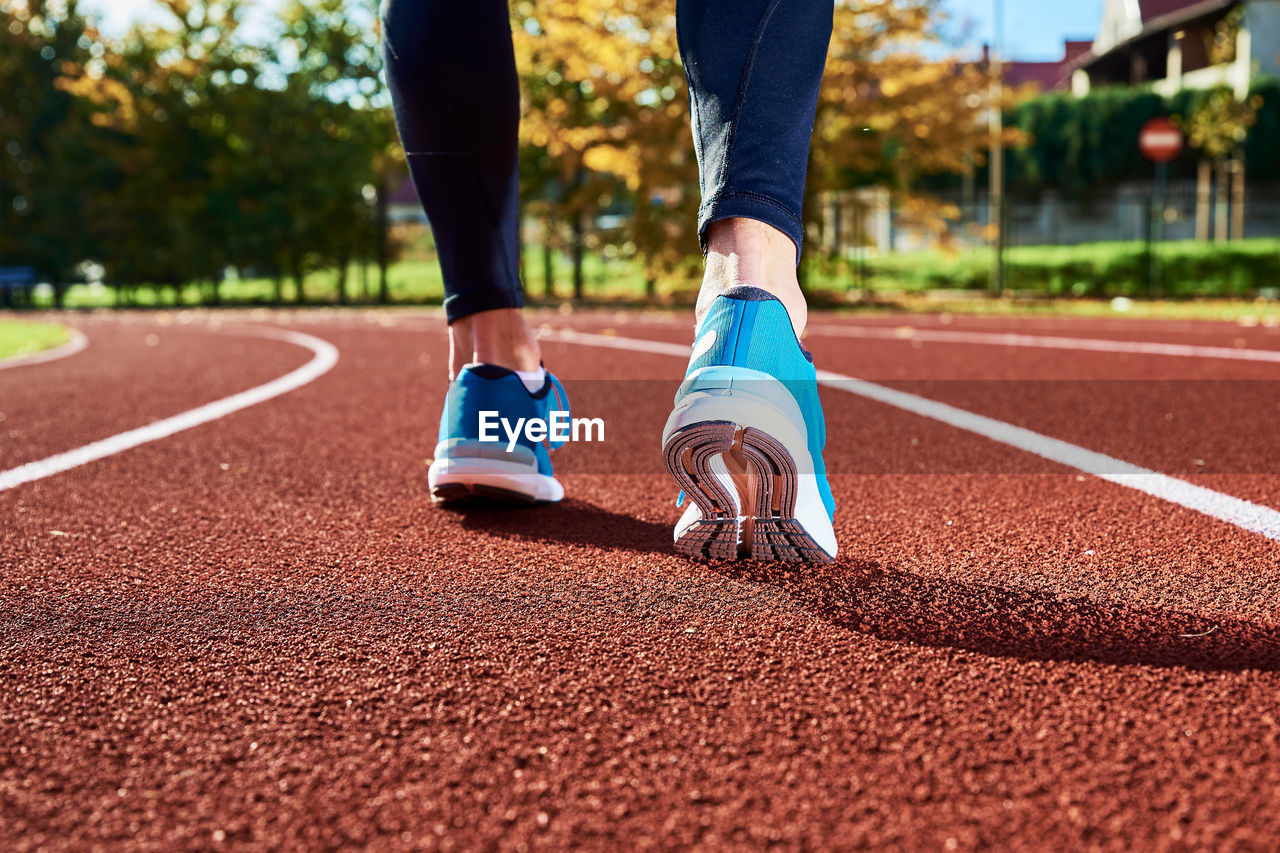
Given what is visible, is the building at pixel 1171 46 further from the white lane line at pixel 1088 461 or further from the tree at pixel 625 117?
the white lane line at pixel 1088 461

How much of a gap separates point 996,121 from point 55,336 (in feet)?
50.5

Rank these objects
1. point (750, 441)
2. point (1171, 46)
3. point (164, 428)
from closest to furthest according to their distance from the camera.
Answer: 1. point (750, 441)
2. point (164, 428)
3. point (1171, 46)

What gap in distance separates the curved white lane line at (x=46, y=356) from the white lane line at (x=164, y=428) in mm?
1577

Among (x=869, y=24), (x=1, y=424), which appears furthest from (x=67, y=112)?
(x=1, y=424)

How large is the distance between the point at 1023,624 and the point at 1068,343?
16.3ft

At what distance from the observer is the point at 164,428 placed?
321 cm

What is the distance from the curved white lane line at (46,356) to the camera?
5.87m

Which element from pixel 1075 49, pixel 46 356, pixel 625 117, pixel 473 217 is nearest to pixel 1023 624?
pixel 473 217

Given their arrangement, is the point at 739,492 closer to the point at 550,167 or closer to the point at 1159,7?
the point at 550,167

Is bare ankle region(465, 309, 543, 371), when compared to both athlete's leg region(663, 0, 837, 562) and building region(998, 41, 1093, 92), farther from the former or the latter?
building region(998, 41, 1093, 92)

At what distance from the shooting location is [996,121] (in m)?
19.0

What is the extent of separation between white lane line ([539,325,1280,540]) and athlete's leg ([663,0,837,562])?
795mm

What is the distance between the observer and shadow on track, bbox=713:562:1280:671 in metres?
1.21

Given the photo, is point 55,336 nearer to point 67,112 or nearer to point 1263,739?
point 1263,739
